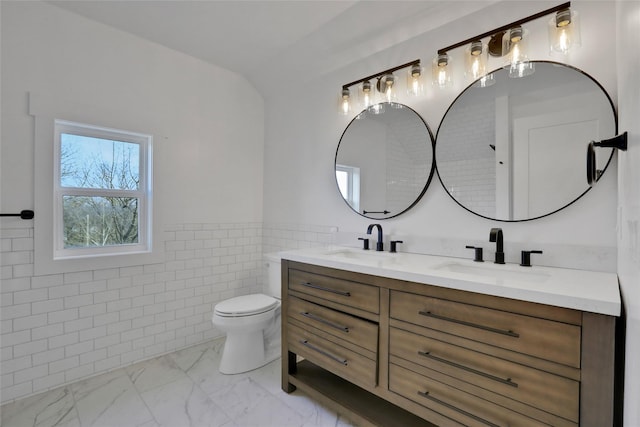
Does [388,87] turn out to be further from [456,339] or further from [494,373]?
[494,373]

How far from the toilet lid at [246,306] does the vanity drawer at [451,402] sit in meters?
1.18

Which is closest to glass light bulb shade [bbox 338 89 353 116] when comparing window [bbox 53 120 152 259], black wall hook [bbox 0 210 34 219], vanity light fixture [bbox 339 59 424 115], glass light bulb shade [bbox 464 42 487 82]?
vanity light fixture [bbox 339 59 424 115]

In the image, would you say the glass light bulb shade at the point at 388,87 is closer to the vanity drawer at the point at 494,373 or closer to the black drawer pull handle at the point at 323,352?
the vanity drawer at the point at 494,373

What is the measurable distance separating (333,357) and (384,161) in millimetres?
1416

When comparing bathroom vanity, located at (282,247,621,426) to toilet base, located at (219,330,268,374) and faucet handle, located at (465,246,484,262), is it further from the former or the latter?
toilet base, located at (219,330,268,374)

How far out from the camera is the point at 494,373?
1.21 meters

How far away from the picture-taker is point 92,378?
2275 mm

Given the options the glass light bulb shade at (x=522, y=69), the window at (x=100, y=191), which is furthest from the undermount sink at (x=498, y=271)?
the window at (x=100, y=191)

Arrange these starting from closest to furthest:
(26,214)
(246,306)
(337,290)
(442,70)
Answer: (337,290) → (442,70) → (26,214) → (246,306)

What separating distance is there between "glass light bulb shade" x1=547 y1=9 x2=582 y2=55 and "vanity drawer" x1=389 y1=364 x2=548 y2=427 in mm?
1665

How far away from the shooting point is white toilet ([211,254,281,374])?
231cm

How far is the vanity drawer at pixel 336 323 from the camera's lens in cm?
161

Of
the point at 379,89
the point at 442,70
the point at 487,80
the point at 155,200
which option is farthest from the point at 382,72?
the point at 155,200

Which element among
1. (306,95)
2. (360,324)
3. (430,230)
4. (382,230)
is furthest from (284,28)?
(360,324)
